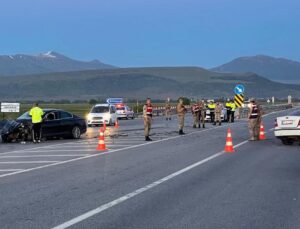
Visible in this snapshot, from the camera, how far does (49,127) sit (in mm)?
27141

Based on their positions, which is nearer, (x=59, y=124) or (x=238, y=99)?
(x=59, y=124)

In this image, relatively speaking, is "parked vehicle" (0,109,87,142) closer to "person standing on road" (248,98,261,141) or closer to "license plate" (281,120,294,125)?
"person standing on road" (248,98,261,141)

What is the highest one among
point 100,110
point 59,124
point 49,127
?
point 100,110

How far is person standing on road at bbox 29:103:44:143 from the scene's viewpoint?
84.2 feet

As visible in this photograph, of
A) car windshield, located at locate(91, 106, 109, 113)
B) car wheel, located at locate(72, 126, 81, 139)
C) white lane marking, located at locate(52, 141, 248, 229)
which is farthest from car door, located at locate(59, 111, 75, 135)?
car windshield, located at locate(91, 106, 109, 113)

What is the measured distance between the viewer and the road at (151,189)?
8.90 meters

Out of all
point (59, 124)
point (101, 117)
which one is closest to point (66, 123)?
point (59, 124)

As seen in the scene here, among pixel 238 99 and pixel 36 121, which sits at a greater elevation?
pixel 238 99

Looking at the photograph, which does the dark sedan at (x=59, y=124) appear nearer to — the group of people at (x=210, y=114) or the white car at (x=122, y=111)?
the group of people at (x=210, y=114)

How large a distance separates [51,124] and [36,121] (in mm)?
1540

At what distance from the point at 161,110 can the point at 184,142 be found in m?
43.8

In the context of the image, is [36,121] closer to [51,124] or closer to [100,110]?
[51,124]

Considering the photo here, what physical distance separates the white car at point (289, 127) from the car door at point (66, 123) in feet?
31.7

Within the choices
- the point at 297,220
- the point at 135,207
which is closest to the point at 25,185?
the point at 135,207
